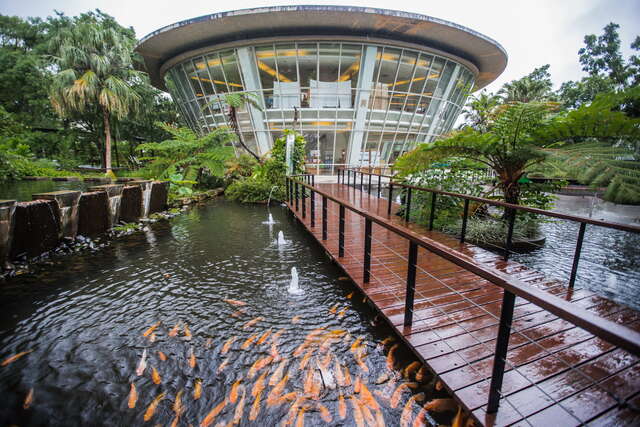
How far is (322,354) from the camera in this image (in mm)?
2525

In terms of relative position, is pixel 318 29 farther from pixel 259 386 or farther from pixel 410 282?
pixel 259 386

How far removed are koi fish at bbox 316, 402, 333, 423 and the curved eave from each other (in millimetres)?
18066

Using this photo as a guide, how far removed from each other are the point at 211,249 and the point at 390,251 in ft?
11.3

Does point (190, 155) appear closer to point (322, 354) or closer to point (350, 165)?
point (350, 165)

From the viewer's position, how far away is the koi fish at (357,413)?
188cm

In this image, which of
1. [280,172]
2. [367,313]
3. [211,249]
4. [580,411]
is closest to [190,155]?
[280,172]

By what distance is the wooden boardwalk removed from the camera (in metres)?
1.70

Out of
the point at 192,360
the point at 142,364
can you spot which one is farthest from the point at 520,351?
the point at 142,364

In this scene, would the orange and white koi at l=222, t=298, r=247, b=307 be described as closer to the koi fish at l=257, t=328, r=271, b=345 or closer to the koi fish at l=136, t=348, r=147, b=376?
the koi fish at l=257, t=328, r=271, b=345

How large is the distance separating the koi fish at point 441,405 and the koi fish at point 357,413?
1.57ft

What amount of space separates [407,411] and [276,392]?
970 mm

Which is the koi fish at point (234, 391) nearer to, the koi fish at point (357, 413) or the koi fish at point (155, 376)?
the koi fish at point (155, 376)

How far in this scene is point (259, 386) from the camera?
219 centimetres

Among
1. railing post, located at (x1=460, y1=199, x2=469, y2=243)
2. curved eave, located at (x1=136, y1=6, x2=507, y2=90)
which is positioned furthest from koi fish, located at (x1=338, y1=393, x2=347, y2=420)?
curved eave, located at (x1=136, y1=6, x2=507, y2=90)
